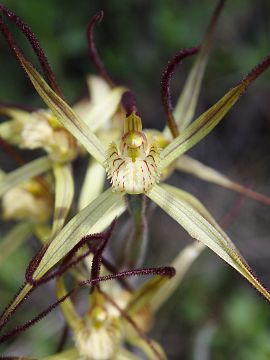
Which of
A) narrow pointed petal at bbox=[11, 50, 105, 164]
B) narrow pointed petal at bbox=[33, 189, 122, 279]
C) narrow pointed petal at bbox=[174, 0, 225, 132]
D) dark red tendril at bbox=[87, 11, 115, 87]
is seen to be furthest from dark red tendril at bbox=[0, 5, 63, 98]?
narrow pointed petal at bbox=[174, 0, 225, 132]

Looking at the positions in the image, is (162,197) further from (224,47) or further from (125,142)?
(224,47)

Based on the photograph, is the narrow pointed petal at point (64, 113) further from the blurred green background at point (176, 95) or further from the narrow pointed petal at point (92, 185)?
the blurred green background at point (176, 95)

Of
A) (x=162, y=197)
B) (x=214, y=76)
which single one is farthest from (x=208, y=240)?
(x=214, y=76)

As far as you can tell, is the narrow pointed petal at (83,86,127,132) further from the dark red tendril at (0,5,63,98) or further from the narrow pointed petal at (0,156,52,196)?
the dark red tendril at (0,5,63,98)

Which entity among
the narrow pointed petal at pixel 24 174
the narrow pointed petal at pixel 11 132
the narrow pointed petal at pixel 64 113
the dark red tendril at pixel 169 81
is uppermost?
the narrow pointed petal at pixel 11 132

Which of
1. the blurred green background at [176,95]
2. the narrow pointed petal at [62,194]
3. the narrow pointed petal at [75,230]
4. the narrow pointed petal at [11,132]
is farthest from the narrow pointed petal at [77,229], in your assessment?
the blurred green background at [176,95]

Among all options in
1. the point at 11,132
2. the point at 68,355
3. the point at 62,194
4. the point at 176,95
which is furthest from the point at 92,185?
the point at 176,95
